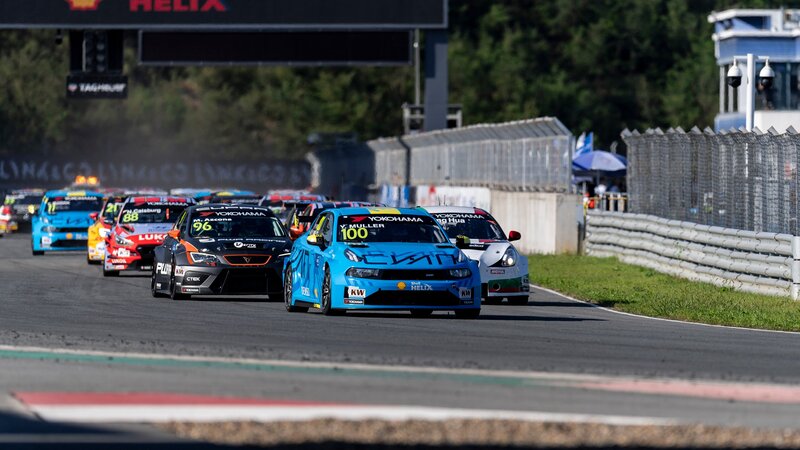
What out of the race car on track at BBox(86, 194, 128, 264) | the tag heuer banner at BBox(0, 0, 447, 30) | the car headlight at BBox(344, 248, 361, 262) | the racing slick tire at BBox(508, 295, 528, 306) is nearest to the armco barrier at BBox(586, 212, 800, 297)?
the racing slick tire at BBox(508, 295, 528, 306)

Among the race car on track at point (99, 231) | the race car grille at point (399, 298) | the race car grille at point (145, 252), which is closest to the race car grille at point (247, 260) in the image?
the race car grille at point (399, 298)

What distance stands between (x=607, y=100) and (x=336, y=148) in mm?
41832

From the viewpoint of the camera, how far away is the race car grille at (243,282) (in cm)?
2273

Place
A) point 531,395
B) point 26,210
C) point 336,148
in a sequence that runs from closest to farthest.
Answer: point 531,395
point 26,210
point 336,148

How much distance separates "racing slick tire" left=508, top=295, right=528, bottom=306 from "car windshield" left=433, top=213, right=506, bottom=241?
0.96 m

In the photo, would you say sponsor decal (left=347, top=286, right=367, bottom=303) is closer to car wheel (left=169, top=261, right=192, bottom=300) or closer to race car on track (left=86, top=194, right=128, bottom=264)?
car wheel (left=169, top=261, right=192, bottom=300)

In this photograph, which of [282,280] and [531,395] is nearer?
[531,395]

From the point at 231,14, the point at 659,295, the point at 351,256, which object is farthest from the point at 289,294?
the point at 231,14

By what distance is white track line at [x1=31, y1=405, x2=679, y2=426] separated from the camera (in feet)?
33.6

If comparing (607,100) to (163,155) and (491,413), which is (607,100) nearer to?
(163,155)

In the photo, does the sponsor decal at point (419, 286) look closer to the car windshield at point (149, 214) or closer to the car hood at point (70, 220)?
the car windshield at point (149, 214)

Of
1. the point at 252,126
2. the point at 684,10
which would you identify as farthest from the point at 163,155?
the point at 684,10

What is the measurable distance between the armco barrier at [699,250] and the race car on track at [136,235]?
831 cm

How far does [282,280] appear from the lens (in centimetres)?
2280
